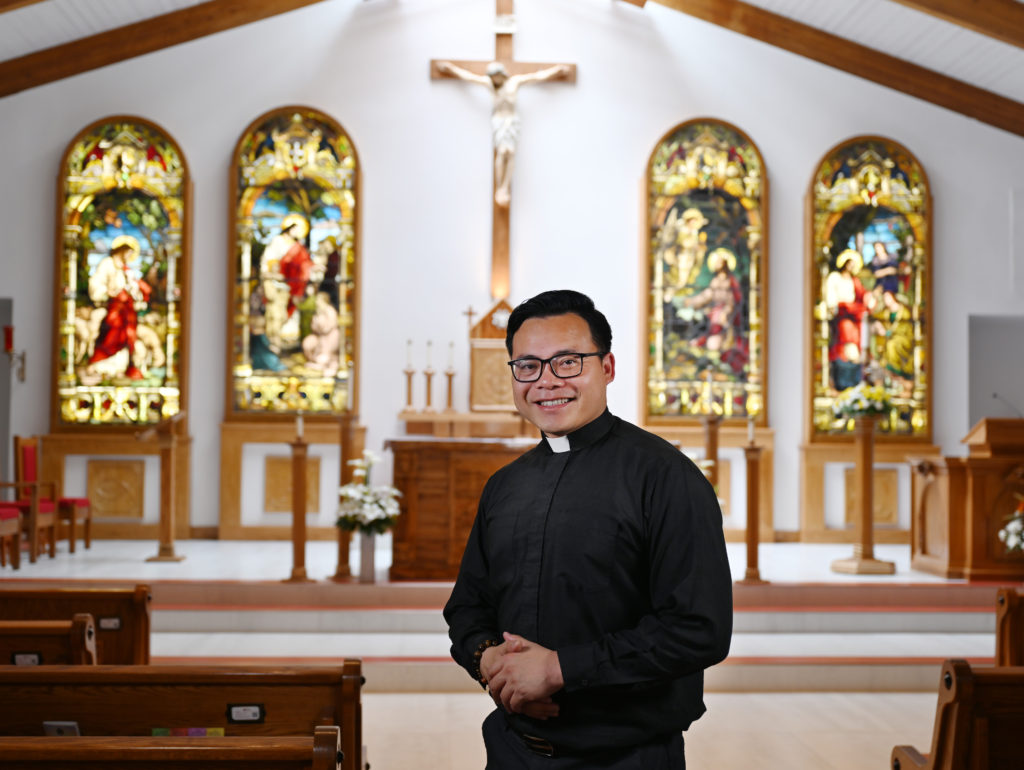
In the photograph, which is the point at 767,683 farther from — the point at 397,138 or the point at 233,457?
the point at 397,138

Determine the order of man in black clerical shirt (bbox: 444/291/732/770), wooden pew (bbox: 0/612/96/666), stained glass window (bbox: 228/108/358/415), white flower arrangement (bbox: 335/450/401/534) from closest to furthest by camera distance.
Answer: man in black clerical shirt (bbox: 444/291/732/770) < wooden pew (bbox: 0/612/96/666) < white flower arrangement (bbox: 335/450/401/534) < stained glass window (bbox: 228/108/358/415)

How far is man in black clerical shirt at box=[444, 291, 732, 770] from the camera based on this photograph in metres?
1.63

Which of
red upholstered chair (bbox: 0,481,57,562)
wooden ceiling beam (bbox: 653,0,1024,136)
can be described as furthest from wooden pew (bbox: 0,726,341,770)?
wooden ceiling beam (bbox: 653,0,1024,136)

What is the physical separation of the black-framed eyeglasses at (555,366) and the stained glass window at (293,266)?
749 cm

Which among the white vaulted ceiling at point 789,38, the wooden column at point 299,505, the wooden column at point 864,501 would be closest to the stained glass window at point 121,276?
the white vaulted ceiling at point 789,38

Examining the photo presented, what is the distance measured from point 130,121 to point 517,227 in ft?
11.0

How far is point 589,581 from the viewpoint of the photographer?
171cm

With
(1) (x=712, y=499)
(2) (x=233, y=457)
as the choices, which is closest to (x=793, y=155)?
(2) (x=233, y=457)

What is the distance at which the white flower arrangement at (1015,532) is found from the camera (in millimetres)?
6531

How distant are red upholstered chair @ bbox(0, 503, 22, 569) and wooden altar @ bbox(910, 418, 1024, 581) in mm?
6055

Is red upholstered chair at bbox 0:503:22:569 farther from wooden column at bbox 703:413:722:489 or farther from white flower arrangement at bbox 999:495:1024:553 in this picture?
white flower arrangement at bbox 999:495:1024:553

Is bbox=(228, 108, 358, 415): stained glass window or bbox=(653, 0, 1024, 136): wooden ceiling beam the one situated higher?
bbox=(653, 0, 1024, 136): wooden ceiling beam

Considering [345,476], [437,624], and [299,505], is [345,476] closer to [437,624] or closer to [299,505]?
[299,505]

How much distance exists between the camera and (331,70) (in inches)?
367
